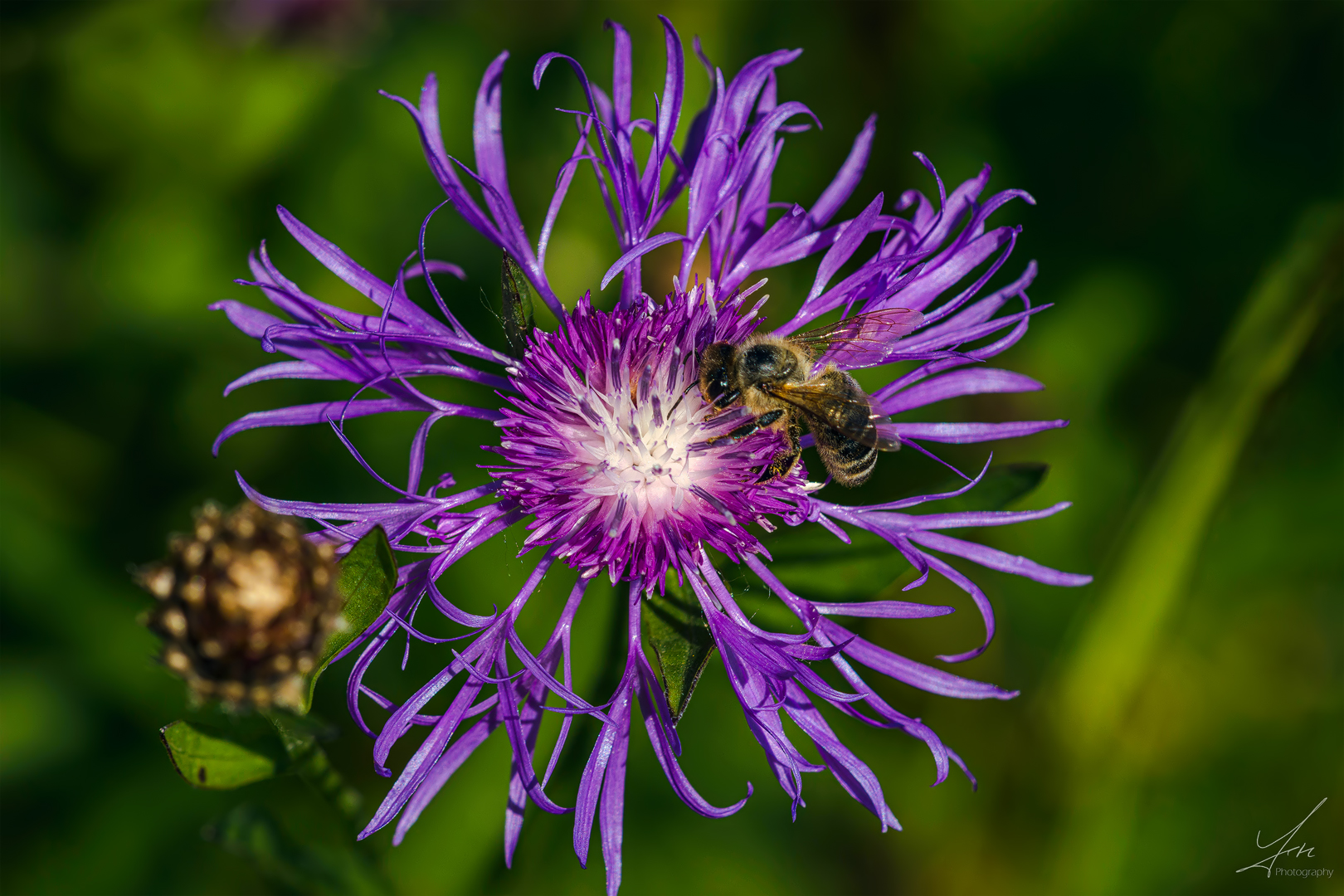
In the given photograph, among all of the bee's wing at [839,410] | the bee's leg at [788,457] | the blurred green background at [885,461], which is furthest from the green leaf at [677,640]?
the blurred green background at [885,461]

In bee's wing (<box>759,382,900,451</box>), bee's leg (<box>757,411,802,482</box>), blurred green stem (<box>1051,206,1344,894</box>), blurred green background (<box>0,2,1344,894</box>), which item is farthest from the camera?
blurred green background (<box>0,2,1344,894</box>)

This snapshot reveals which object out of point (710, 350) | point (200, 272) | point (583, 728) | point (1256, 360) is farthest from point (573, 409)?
point (200, 272)

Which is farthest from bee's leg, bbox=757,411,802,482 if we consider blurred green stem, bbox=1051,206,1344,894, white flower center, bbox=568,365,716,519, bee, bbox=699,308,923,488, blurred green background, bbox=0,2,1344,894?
blurred green stem, bbox=1051,206,1344,894

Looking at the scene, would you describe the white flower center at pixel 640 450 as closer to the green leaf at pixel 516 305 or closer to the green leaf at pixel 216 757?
the green leaf at pixel 516 305

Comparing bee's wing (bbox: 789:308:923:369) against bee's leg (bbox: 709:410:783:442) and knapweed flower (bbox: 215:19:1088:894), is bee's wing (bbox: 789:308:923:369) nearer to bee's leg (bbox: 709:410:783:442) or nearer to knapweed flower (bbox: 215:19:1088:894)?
knapweed flower (bbox: 215:19:1088:894)

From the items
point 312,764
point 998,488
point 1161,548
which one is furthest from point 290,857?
point 1161,548

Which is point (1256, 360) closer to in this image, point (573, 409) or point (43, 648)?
point (573, 409)
